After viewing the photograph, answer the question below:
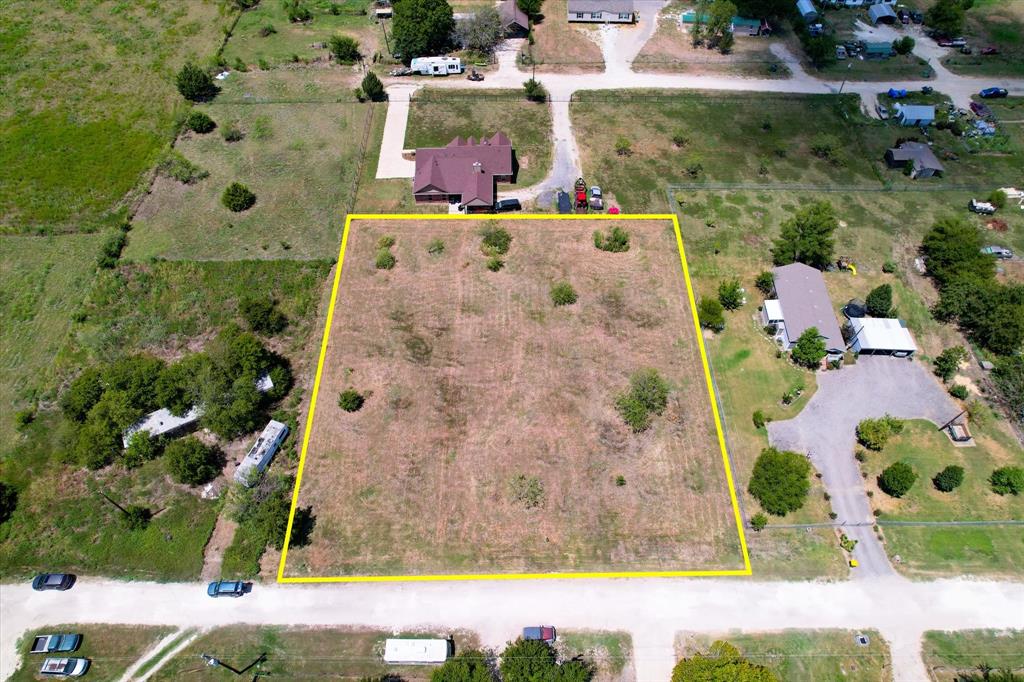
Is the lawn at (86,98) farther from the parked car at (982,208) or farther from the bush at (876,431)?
the parked car at (982,208)

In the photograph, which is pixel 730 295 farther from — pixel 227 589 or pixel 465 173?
pixel 227 589

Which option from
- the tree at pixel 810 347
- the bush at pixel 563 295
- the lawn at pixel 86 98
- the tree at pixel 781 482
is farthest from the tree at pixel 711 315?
the lawn at pixel 86 98

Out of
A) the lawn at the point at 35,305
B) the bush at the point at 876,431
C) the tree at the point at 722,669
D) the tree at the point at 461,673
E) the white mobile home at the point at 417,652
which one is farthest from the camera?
the lawn at the point at 35,305

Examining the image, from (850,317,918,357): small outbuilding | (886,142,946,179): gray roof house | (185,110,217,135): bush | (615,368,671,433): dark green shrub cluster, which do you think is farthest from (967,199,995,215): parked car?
(185,110,217,135): bush

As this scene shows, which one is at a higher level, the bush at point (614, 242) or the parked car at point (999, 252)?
the parked car at point (999, 252)

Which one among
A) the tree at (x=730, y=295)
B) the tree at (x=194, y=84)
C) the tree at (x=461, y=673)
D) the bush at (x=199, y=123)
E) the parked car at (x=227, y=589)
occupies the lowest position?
the parked car at (x=227, y=589)

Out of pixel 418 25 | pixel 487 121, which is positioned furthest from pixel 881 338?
pixel 418 25
